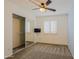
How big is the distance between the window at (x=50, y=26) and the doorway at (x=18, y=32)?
203 centimetres

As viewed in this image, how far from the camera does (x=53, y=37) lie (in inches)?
261

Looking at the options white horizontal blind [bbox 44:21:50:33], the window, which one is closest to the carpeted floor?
the window

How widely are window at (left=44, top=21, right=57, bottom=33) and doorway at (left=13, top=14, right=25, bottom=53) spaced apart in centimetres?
203

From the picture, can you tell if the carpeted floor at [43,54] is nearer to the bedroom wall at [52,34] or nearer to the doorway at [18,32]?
the doorway at [18,32]

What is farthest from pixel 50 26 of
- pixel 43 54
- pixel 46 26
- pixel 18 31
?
pixel 43 54

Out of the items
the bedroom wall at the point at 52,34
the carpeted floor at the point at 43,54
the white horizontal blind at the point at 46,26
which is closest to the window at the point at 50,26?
the white horizontal blind at the point at 46,26

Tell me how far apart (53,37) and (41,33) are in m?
1.15

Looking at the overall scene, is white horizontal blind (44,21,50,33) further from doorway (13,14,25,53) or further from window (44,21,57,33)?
doorway (13,14,25,53)

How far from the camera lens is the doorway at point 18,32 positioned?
17.3ft

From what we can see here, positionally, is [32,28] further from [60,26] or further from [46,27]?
[60,26]

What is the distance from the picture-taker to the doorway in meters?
5.28

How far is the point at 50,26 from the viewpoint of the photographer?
268 inches
